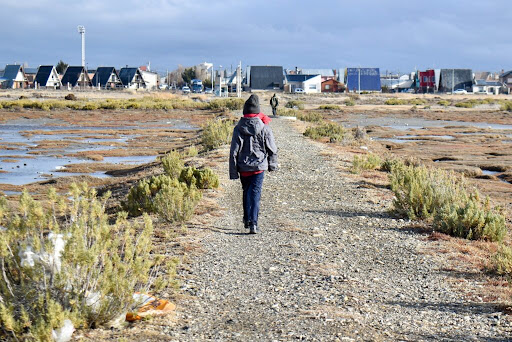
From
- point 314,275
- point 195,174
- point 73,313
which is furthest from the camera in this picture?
point 195,174

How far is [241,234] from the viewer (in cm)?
878

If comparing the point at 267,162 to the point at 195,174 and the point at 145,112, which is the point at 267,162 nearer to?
the point at 195,174

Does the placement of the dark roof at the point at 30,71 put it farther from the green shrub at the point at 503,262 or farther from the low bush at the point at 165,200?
the green shrub at the point at 503,262

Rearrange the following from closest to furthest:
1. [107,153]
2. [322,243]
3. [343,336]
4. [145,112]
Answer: [343,336], [322,243], [107,153], [145,112]

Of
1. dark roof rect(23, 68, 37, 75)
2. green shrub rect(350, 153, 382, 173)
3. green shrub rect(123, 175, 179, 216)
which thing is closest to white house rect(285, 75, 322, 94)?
dark roof rect(23, 68, 37, 75)

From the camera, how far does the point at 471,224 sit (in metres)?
9.16

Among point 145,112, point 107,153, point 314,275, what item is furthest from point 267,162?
point 145,112

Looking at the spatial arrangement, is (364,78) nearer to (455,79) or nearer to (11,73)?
(455,79)

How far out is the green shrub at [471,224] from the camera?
29.7 feet

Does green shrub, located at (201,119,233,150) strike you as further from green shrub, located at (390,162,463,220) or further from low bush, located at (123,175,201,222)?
green shrub, located at (390,162,463,220)

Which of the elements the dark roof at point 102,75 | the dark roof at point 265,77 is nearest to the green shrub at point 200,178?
the dark roof at point 102,75

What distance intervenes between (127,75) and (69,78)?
425 inches

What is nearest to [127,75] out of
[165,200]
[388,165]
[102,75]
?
[102,75]

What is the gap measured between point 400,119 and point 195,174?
4318cm
